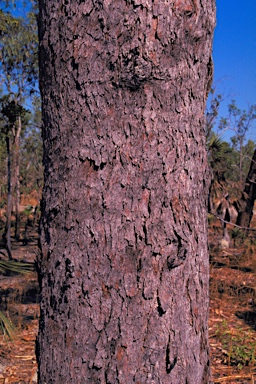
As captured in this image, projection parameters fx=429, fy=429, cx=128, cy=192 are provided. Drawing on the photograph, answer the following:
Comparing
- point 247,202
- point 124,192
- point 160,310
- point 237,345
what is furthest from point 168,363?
point 247,202

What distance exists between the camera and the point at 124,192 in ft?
4.20

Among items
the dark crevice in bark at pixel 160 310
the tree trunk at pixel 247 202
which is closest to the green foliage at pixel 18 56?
the tree trunk at pixel 247 202

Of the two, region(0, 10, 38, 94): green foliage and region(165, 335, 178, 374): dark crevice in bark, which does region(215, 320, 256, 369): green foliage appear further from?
region(0, 10, 38, 94): green foliage

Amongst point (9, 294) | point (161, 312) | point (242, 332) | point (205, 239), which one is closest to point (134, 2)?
point (205, 239)

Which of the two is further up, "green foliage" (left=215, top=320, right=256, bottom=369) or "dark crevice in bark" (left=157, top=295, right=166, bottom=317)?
"dark crevice in bark" (left=157, top=295, right=166, bottom=317)

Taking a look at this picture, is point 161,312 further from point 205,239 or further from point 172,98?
point 172,98

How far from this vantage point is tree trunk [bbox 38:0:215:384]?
1.28 meters

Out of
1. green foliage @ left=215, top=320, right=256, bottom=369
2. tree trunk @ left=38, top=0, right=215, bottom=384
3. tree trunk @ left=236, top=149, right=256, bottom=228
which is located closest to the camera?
tree trunk @ left=38, top=0, right=215, bottom=384

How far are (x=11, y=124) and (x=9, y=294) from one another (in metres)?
4.69

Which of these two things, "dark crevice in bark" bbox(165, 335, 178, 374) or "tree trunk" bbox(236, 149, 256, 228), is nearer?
"dark crevice in bark" bbox(165, 335, 178, 374)

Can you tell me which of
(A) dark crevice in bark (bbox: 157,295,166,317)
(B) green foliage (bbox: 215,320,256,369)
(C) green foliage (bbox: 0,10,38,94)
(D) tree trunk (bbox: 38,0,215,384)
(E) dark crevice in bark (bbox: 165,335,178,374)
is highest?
(C) green foliage (bbox: 0,10,38,94)

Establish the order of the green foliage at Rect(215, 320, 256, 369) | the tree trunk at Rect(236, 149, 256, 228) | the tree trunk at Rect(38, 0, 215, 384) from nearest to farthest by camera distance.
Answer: the tree trunk at Rect(38, 0, 215, 384)
the green foliage at Rect(215, 320, 256, 369)
the tree trunk at Rect(236, 149, 256, 228)

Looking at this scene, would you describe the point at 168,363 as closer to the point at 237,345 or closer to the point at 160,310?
the point at 160,310

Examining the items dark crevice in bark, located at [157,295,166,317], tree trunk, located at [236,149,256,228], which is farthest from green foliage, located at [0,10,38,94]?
dark crevice in bark, located at [157,295,166,317]
